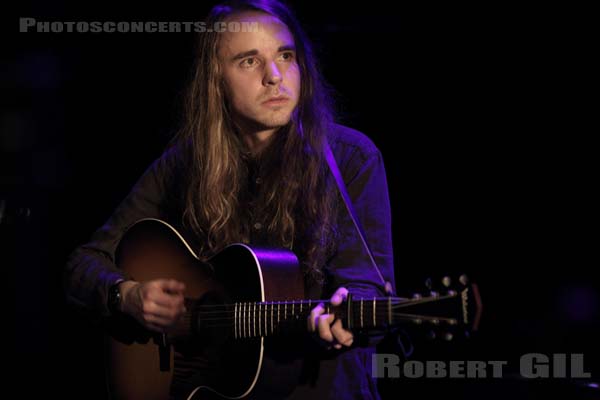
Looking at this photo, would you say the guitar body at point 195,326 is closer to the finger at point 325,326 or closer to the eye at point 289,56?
the finger at point 325,326

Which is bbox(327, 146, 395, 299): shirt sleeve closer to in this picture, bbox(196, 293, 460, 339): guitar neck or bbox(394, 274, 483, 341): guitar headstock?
bbox(196, 293, 460, 339): guitar neck

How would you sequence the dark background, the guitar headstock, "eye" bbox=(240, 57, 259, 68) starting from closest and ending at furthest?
the guitar headstock < "eye" bbox=(240, 57, 259, 68) < the dark background

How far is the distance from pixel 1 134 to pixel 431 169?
3.03 meters

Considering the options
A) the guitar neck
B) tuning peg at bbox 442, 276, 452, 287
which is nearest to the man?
the guitar neck

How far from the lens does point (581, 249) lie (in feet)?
11.9

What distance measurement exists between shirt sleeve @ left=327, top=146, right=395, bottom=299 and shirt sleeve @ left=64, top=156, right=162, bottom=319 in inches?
38.2

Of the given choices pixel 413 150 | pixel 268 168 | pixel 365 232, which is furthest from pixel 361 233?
pixel 413 150

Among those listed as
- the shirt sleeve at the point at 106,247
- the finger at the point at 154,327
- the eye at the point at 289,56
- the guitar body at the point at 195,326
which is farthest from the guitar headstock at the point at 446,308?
the shirt sleeve at the point at 106,247

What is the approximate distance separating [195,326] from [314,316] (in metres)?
0.64

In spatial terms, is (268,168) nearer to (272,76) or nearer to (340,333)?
(272,76)

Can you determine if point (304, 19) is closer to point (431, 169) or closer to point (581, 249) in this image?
point (431, 169)

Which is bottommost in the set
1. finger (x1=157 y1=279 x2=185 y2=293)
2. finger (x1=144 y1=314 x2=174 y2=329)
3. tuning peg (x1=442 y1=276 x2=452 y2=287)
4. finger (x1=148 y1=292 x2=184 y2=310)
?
finger (x1=144 y1=314 x2=174 y2=329)

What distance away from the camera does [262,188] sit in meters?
2.72

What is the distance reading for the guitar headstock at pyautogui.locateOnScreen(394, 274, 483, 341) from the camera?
5.94 ft
